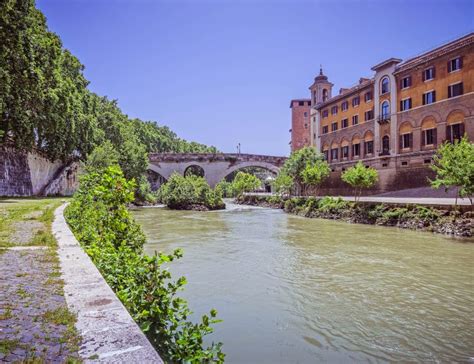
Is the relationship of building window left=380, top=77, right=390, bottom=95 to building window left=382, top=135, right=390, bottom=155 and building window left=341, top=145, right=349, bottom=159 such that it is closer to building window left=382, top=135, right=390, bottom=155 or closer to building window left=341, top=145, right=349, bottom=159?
building window left=382, top=135, right=390, bottom=155

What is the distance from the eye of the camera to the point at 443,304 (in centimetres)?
707

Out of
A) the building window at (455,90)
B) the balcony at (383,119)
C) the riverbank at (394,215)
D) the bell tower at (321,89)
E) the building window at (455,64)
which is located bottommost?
the riverbank at (394,215)

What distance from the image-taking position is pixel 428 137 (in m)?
32.5

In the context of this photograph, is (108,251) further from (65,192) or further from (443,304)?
(65,192)

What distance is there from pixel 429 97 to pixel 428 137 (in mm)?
3541

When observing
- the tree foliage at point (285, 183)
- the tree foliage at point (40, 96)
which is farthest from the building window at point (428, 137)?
the tree foliage at point (40, 96)

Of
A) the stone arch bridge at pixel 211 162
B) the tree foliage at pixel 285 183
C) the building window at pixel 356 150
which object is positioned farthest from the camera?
the stone arch bridge at pixel 211 162

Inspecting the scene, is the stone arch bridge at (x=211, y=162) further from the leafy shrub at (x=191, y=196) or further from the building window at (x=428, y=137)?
the building window at (x=428, y=137)

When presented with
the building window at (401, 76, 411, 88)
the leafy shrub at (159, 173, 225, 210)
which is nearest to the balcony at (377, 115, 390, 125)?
the building window at (401, 76, 411, 88)

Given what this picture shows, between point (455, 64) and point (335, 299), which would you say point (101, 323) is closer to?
point (335, 299)

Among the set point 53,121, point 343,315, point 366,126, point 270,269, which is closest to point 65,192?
point 53,121

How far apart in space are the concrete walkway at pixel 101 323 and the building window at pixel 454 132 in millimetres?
32043

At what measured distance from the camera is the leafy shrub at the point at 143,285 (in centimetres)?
328

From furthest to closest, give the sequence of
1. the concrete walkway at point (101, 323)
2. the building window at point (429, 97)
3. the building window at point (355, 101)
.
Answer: the building window at point (355, 101) → the building window at point (429, 97) → the concrete walkway at point (101, 323)
